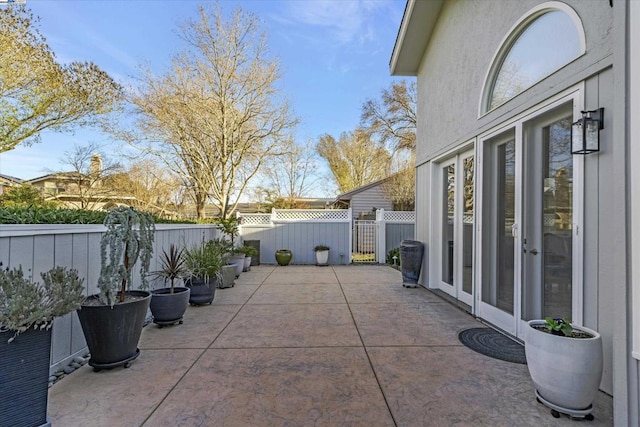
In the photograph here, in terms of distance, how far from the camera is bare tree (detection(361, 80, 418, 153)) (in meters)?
17.1

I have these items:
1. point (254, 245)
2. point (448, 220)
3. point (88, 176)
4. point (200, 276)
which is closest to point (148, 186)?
point (88, 176)

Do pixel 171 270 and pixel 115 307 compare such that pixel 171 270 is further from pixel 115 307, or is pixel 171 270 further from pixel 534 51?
pixel 534 51

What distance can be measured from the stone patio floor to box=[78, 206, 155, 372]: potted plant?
0.17m

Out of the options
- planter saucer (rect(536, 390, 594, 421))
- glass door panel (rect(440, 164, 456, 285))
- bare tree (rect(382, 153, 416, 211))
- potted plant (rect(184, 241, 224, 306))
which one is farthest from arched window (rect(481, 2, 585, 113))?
bare tree (rect(382, 153, 416, 211))

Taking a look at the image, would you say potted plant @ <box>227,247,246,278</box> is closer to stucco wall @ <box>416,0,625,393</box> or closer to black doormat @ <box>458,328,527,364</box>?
stucco wall @ <box>416,0,625,393</box>

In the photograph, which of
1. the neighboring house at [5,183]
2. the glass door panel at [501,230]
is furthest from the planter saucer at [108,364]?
the neighboring house at [5,183]

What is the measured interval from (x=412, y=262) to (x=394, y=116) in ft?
44.0

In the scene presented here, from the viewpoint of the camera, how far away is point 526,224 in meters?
3.39

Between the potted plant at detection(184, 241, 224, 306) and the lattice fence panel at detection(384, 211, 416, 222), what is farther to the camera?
the lattice fence panel at detection(384, 211, 416, 222)

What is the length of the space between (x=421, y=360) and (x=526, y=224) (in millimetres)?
1836

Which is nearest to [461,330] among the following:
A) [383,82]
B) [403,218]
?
[403,218]

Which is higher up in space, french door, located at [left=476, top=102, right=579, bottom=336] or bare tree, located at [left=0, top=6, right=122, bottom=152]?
bare tree, located at [left=0, top=6, right=122, bottom=152]

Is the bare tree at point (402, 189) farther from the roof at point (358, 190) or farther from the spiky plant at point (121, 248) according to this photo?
the spiky plant at point (121, 248)

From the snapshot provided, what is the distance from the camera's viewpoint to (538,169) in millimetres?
3297
